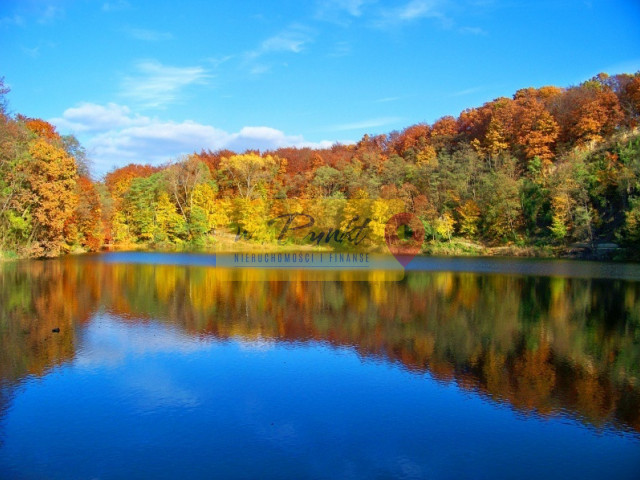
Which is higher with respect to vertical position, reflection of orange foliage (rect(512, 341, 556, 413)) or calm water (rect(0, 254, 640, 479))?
calm water (rect(0, 254, 640, 479))

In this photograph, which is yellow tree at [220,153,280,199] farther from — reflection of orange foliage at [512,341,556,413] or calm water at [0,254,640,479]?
reflection of orange foliage at [512,341,556,413]

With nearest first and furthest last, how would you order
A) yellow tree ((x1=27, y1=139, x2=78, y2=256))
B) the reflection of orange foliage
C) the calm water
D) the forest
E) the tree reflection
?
the calm water → the reflection of orange foliage → the tree reflection → yellow tree ((x1=27, y1=139, x2=78, y2=256)) → the forest

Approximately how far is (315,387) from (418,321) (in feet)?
21.2

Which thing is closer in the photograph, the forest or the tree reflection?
the tree reflection

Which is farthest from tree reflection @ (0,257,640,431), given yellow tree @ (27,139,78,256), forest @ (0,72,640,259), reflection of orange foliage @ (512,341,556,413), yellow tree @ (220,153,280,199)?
yellow tree @ (220,153,280,199)

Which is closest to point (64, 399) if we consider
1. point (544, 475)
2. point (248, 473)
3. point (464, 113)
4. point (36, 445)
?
point (36, 445)

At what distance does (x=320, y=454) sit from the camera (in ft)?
21.0

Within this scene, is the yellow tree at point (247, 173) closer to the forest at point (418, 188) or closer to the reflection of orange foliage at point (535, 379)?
the forest at point (418, 188)

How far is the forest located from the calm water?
19.7 m

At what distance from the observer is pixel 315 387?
29.5 ft

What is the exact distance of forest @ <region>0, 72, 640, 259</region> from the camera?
35.2 metres

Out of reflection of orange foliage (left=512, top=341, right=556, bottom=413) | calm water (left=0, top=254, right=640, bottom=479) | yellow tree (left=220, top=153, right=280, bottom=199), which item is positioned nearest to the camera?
calm water (left=0, top=254, right=640, bottom=479)

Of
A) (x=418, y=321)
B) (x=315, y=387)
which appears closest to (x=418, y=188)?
(x=418, y=321)

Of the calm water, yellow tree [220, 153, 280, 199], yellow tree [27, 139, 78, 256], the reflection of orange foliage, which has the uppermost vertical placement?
yellow tree [220, 153, 280, 199]
